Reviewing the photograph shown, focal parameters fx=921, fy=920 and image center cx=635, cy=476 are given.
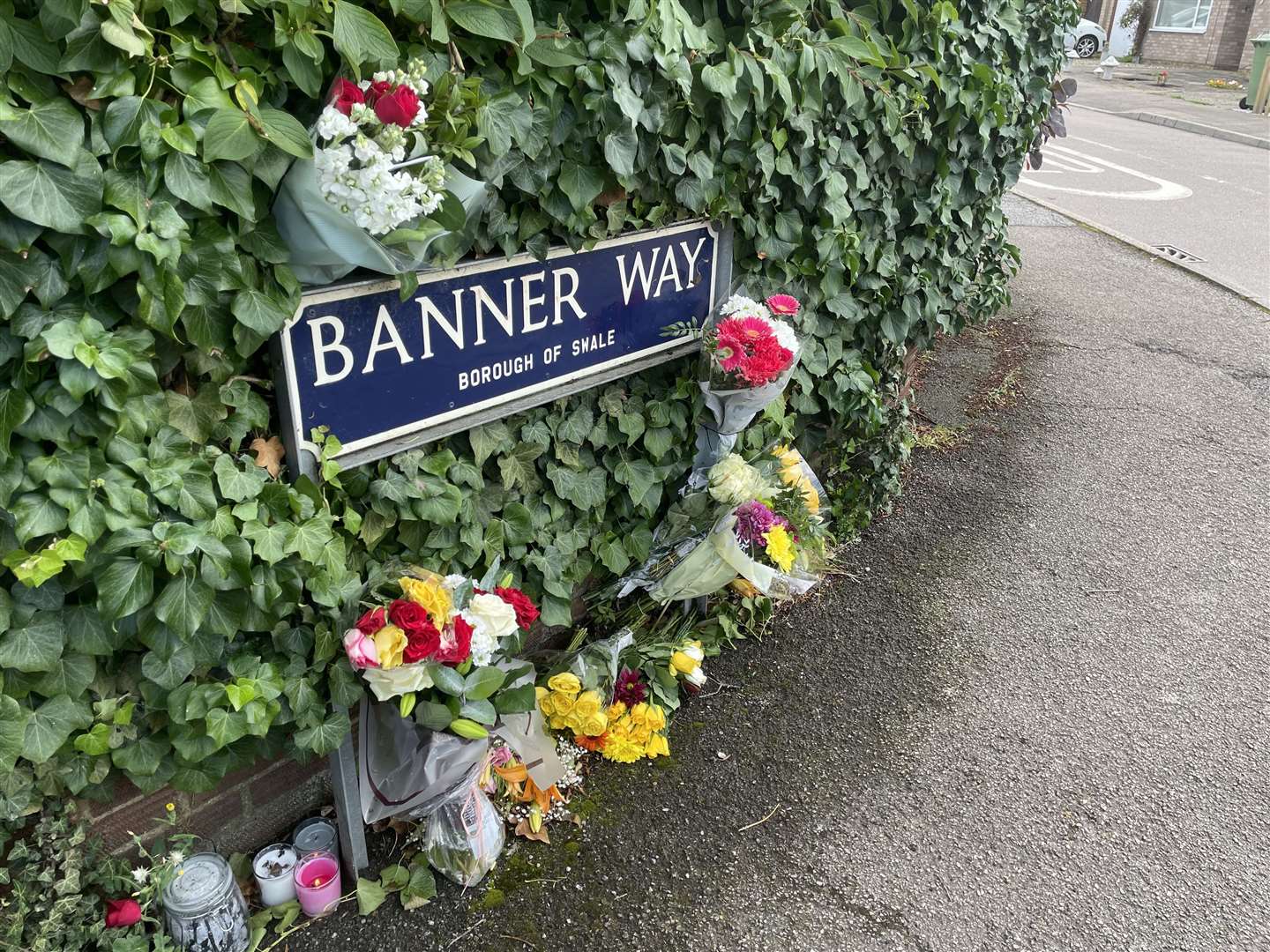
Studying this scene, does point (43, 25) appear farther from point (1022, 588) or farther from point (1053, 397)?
point (1053, 397)

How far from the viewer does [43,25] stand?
1.34 metres

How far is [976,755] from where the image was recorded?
8.97 ft

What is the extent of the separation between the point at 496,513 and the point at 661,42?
4.07 ft

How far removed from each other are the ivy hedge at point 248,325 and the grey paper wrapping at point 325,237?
0.04 m

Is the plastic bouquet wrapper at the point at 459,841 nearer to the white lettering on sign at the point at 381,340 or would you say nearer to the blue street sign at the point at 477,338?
the blue street sign at the point at 477,338

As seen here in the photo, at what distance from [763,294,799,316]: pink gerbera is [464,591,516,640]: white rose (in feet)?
4.68

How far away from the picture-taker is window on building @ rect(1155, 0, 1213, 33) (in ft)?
84.9

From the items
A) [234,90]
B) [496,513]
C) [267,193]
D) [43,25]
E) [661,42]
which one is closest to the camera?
[43,25]

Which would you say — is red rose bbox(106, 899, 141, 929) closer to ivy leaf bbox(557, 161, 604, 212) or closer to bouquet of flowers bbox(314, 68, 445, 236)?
bouquet of flowers bbox(314, 68, 445, 236)

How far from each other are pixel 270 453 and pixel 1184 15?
1284 inches

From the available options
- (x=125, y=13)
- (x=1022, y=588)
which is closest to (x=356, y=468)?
(x=125, y=13)

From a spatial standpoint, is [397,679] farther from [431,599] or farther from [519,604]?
[519,604]

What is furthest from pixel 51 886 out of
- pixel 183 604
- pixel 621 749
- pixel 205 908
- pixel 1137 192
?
pixel 1137 192

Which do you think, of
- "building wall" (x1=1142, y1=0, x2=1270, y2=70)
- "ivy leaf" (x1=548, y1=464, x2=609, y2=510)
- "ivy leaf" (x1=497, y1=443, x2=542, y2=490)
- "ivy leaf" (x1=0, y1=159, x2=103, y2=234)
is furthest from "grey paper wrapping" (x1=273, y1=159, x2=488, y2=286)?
"building wall" (x1=1142, y1=0, x2=1270, y2=70)
